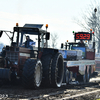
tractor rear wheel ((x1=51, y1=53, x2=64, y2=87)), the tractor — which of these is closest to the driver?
the tractor

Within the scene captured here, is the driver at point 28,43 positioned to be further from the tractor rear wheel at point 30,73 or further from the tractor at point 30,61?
the tractor rear wheel at point 30,73

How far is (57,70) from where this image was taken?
14391 millimetres

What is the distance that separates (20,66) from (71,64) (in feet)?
16.4

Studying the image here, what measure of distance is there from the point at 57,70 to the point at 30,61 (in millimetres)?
2231

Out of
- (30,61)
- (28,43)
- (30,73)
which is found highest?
(28,43)

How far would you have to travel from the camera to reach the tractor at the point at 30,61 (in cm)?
1240

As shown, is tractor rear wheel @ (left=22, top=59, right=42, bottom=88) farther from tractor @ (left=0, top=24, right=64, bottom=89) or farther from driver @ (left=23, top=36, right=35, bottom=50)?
driver @ (left=23, top=36, right=35, bottom=50)

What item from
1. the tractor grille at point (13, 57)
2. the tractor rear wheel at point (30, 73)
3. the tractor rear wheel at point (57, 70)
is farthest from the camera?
the tractor rear wheel at point (57, 70)

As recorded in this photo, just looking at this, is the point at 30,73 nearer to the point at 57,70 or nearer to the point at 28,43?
the point at 28,43

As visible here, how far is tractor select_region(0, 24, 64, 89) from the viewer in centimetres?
1240

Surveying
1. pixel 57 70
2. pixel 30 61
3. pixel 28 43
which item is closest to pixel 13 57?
pixel 30 61

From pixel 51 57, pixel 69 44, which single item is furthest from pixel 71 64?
pixel 69 44

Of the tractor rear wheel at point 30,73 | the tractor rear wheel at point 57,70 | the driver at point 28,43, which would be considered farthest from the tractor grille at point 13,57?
the tractor rear wheel at point 57,70

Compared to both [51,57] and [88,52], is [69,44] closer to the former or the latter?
[88,52]
